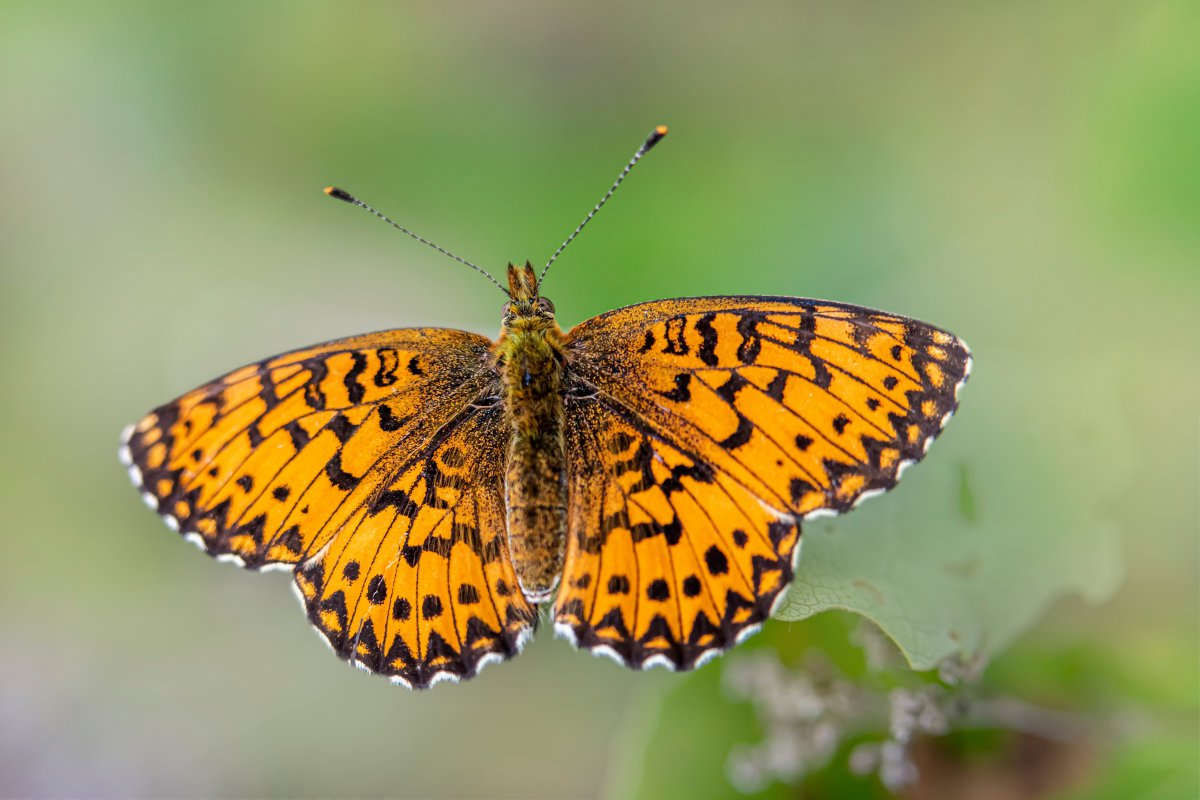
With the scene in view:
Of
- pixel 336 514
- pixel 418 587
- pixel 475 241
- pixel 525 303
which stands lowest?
pixel 418 587

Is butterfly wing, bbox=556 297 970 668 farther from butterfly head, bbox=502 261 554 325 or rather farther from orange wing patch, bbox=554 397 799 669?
butterfly head, bbox=502 261 554 325

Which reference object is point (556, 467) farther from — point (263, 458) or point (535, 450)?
point (263, 458)

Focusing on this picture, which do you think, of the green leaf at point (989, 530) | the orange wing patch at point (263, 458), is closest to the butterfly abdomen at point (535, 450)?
the orange wing patch at point (263, 458)

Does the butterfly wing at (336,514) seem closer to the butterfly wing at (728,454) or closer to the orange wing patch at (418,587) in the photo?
the orange wing patch at (418,587)

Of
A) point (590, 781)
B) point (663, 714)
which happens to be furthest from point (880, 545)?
point (590, 781)

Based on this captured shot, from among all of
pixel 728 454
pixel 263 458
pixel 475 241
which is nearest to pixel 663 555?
pixel 728 454

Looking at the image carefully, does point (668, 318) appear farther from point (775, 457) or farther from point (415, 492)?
point (415, 492)

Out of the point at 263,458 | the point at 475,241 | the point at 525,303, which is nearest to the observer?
the point at 263,458
